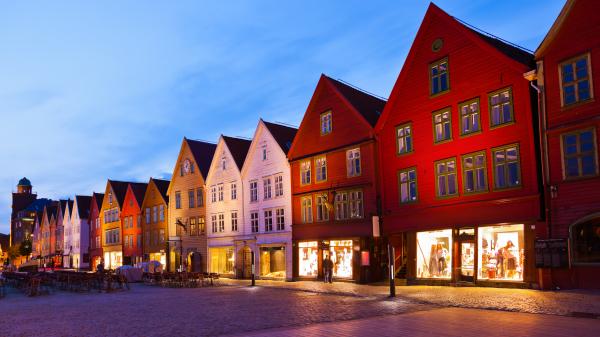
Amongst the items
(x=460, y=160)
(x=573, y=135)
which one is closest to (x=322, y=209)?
(x=460, y=160)

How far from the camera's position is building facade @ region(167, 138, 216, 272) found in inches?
2046

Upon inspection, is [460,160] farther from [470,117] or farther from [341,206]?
[341,206]

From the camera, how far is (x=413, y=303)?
2084 cm

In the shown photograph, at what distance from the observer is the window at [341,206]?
118 ft

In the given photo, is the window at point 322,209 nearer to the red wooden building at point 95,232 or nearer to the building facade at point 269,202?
the building facade at point 269,202

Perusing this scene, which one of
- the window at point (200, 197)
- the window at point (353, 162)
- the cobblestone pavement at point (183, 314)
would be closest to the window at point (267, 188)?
the window at point (353, 162)

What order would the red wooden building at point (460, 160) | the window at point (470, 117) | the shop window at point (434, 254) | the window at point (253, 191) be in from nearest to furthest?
the red wooden building at point (460, 160) < the window at point (470, 117) < the shop window at point (434, 254) < the window at point (253, 191)

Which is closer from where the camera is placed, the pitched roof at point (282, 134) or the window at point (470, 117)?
the window at point (470, 117)

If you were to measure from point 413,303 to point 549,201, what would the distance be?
7.93m

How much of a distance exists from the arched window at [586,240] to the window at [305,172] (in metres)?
19.7

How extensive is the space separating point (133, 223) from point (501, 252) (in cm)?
4978

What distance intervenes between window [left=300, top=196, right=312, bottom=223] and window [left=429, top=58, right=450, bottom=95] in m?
12.8

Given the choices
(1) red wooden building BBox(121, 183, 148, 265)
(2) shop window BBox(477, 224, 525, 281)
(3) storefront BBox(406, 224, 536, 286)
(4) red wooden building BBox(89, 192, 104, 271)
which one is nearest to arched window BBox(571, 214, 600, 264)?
(3) storefront BBox(406, 224, 536, 286)

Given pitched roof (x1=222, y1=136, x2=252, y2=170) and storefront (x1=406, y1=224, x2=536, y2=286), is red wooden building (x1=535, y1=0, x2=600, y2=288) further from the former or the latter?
pitched roof (x1=222, y1=136, x2=252, y2=170)
